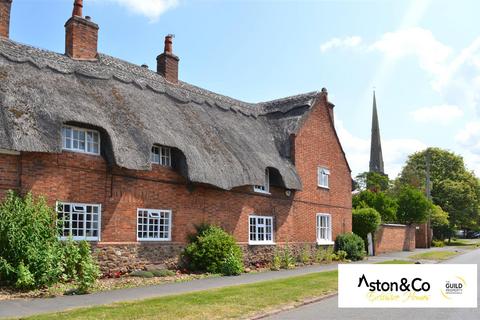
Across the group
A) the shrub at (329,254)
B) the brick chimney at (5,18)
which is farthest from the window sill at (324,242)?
the brick chimney at (5,18)

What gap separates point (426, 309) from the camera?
11180 mm

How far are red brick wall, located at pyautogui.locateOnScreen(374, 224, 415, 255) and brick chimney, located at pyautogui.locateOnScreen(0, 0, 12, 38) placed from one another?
24981mm

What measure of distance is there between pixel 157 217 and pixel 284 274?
18.1 feet

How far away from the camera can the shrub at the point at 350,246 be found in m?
27.2

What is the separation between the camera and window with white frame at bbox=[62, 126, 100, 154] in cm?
1529

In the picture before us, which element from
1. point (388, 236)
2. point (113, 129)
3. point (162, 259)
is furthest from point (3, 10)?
point (388, 236)

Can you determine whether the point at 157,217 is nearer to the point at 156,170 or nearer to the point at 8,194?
the point at 156,170

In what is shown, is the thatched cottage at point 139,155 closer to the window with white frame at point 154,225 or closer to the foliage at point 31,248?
the window with white frame at point 154,225

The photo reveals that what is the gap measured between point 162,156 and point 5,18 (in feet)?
24.6

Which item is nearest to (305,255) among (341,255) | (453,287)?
(341,255)

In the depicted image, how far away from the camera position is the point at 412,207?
1661 inches

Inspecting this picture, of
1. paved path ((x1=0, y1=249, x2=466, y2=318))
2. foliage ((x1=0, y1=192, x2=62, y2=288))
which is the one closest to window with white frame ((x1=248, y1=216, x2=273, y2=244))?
paved path ((x1=0, y1=249, x2=466, y2=318))

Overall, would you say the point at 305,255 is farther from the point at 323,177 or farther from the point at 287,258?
the point at 323,177

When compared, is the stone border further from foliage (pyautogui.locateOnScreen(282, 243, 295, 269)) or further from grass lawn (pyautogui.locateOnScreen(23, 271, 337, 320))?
foliage (pyautogui.locateOnScreen(282, 243, 295, 269))
